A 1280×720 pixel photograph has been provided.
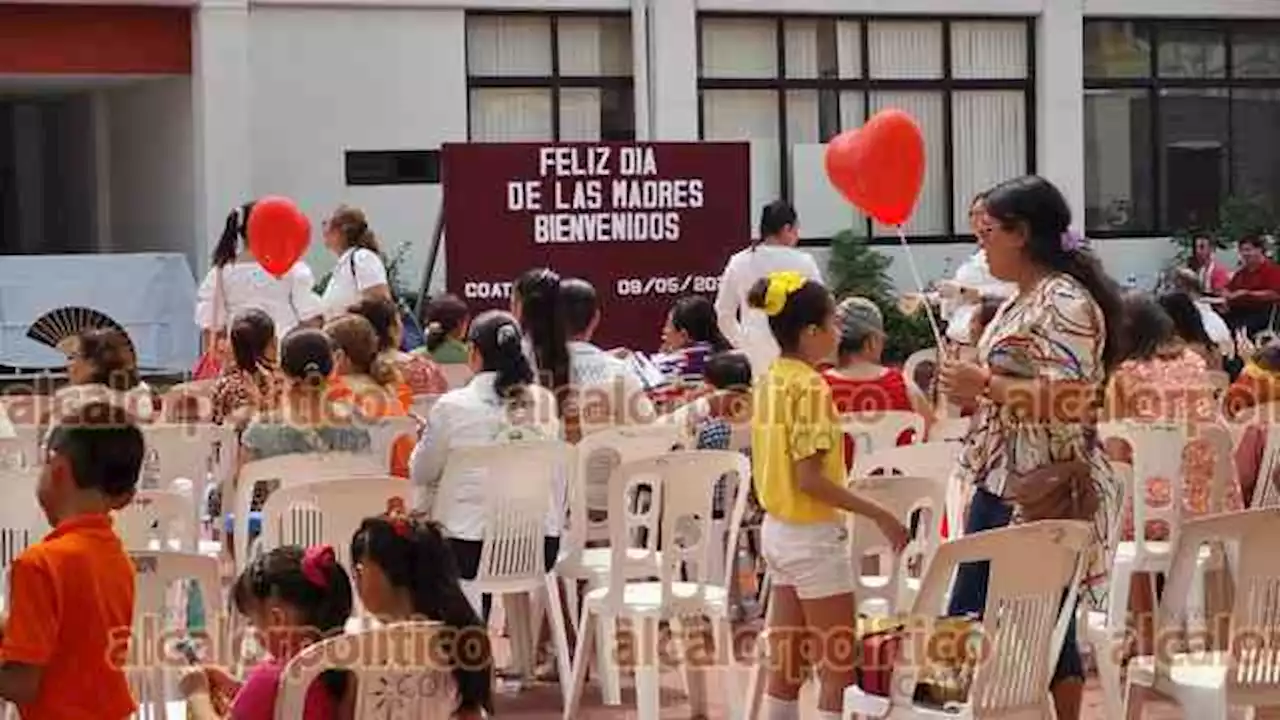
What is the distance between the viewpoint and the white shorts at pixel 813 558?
5758 millimetres

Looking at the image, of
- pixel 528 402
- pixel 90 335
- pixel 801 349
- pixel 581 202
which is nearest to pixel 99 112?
pixel 581 202

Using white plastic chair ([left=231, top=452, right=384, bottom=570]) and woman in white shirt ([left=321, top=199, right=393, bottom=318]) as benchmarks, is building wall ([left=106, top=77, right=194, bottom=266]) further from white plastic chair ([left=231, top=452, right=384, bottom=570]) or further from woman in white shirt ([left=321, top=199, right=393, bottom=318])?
white plastic chair ([left=231, top=452, right=384, bottom=570])

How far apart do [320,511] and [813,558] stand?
1411mm

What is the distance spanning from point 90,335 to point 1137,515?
12.8 feet

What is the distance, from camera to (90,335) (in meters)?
8.23

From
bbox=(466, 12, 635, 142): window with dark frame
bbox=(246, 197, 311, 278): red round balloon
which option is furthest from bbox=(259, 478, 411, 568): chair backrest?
bbox=(466, 12, 635, 142): window with dark frame

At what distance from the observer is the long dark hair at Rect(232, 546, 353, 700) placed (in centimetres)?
418

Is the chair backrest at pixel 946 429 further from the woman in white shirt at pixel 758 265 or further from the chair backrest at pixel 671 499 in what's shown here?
the woman in white shirt at pixel 758 265

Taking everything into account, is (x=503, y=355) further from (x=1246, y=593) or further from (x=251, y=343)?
(x=1246, y=593)

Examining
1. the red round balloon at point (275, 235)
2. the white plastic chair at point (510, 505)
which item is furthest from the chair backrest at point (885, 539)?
the red round balloon at point (275, 235)

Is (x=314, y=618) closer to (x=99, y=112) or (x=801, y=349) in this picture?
(x=801, y=349)

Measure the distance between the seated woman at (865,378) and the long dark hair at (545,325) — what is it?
1041mm

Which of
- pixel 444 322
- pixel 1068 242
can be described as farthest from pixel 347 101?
pixel 1068 242

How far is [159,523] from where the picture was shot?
6.35 m
